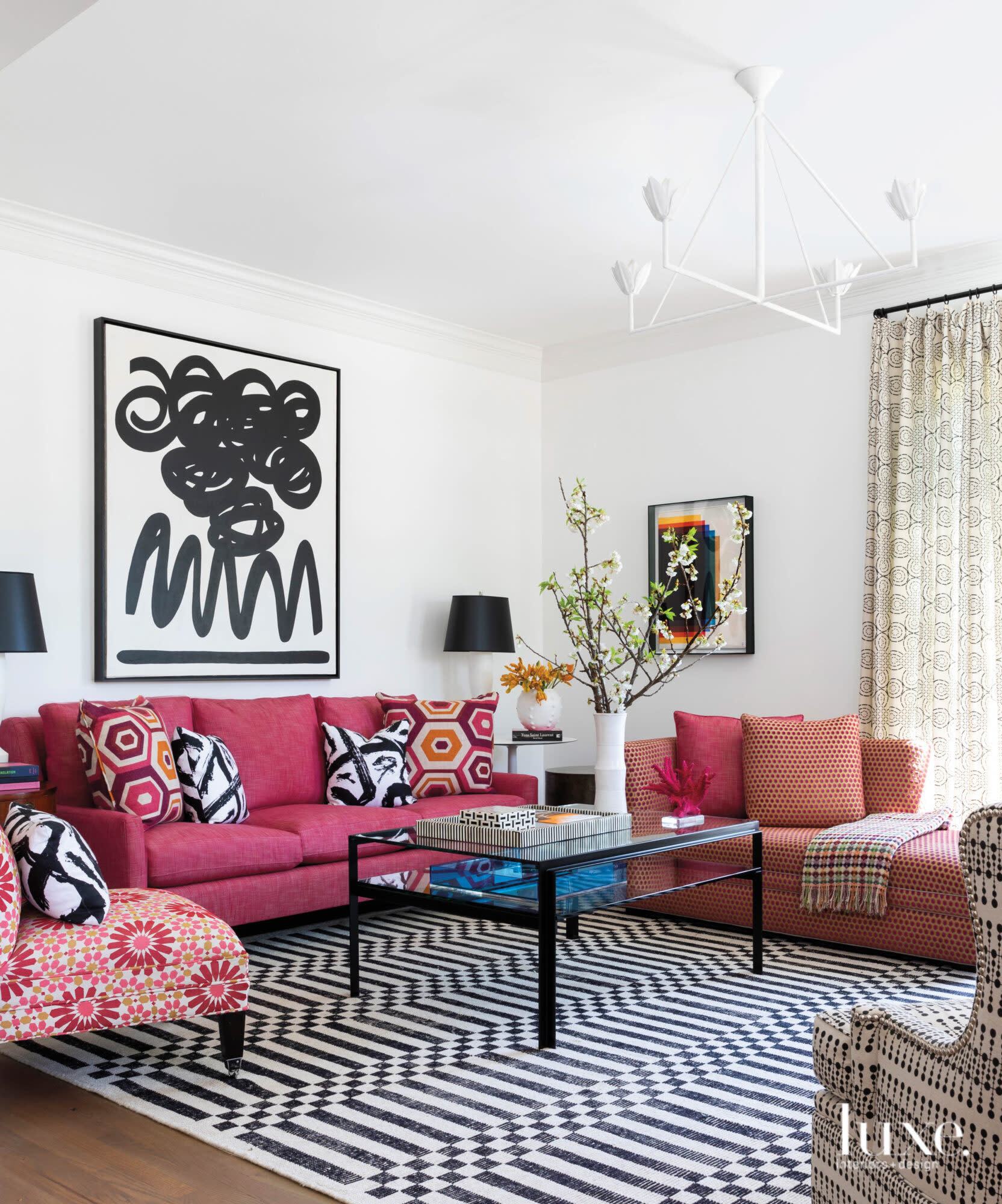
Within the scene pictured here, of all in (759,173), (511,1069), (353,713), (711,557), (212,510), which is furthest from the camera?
(711,557)

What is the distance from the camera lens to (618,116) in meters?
3.85

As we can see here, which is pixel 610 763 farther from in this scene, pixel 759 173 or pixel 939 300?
pixel 939 300

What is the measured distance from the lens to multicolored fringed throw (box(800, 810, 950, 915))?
4.14 metres

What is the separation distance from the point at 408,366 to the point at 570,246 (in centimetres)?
136

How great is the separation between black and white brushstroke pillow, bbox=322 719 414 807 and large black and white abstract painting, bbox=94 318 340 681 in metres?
0.59

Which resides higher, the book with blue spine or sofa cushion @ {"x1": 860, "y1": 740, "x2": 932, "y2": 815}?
the book with blue spine

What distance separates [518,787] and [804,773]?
53.8 inches

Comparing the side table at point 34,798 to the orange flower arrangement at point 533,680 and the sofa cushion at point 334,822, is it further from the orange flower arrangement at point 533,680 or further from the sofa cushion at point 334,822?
the orange flower arrangement at point 533,680

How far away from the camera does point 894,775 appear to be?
4.79m

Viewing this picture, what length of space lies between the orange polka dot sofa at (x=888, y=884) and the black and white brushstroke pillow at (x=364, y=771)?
1.01 metres

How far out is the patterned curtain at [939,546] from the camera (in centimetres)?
498

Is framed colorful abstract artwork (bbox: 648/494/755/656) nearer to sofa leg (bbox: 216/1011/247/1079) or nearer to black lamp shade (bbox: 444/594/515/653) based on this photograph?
black lamp shade (bbox: 444/594/515/653)

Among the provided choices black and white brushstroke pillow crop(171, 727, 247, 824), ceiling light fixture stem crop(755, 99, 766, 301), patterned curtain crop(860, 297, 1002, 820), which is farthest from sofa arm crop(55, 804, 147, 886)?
patterned curtain crop(860, 297, 1002, 820)

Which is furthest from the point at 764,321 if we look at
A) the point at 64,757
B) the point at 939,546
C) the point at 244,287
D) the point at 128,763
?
the point at 64,757
